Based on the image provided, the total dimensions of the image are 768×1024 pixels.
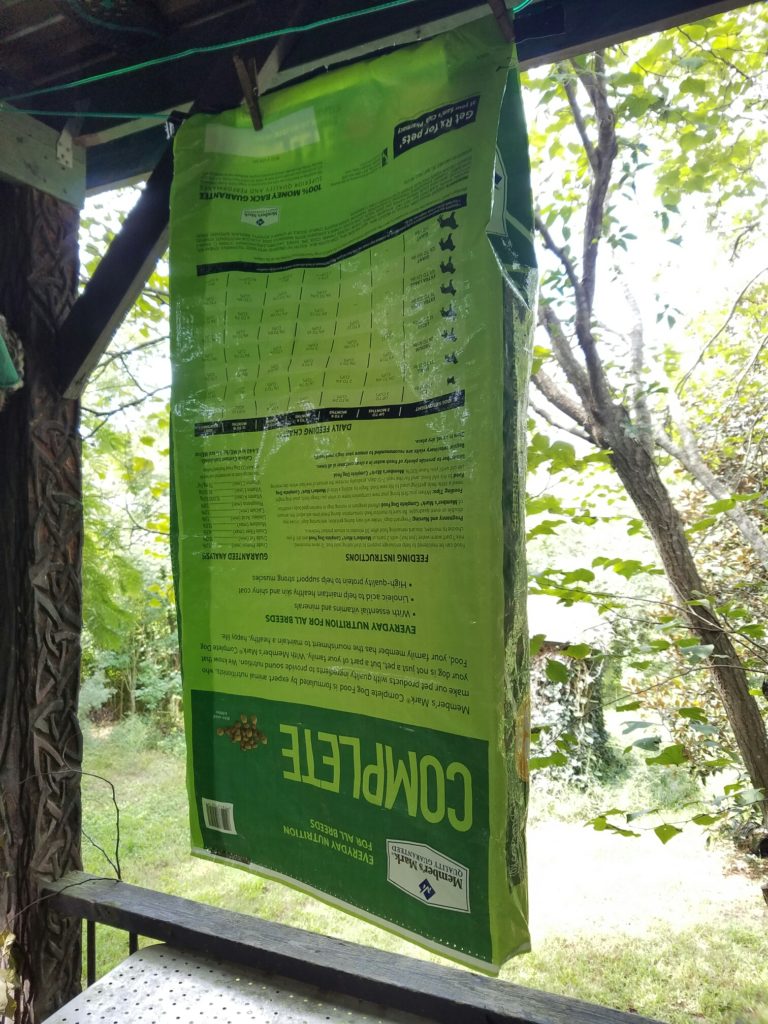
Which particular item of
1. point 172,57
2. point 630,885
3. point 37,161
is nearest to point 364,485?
point 172,57

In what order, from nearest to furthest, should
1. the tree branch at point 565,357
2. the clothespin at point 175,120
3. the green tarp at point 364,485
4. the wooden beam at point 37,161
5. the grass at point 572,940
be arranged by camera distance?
the green tarp at point 364,485 → the clothespin at point 175,120 → the wooden beam at point 37,161 → the tree branch at point 565,357 → the grass at point 572,940

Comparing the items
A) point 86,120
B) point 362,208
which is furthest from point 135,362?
point 362,208

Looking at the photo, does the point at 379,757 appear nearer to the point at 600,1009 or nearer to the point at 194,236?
the point at 600,1009

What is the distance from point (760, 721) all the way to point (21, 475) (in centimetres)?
250

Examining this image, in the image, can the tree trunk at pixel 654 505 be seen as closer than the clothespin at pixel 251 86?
No

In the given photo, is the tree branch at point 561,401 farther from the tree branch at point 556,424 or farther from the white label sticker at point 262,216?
the white label sticker at point 262,216

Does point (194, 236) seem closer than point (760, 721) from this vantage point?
Yes

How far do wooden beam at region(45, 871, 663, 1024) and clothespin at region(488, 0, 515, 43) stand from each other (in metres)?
1.29

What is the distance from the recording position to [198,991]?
1017 mm

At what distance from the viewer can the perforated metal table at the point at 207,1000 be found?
0.95 meters

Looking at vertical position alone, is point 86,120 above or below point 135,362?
below

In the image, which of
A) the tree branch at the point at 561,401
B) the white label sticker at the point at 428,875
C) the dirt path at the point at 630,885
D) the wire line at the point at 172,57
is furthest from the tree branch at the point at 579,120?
the dirt path at the point at 630,885

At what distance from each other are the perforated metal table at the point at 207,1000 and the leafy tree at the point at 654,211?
1.16 m

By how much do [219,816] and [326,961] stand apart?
30cm
